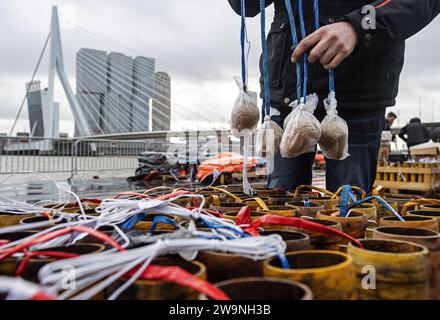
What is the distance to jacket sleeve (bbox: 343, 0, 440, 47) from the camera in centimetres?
152

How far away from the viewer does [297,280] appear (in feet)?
1.82

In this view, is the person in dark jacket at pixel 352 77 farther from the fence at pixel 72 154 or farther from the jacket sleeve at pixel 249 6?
the fence at pixel 72 154

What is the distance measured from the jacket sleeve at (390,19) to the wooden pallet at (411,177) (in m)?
4.25

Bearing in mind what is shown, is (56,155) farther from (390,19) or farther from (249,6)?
(390,19)

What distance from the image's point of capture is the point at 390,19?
156cm

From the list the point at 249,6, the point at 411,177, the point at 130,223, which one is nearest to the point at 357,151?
the point at 249,6

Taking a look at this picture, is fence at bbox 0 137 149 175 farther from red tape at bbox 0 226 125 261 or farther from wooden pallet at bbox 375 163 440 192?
→ red tape at bbox 0 226 125 261

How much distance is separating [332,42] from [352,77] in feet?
1.86

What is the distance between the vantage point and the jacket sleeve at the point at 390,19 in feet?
4.99
